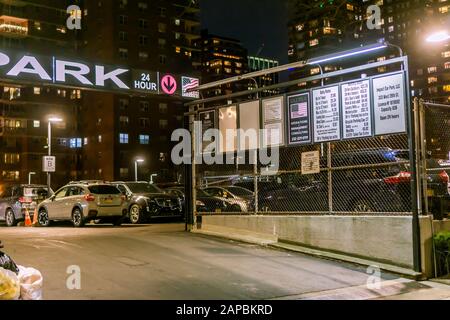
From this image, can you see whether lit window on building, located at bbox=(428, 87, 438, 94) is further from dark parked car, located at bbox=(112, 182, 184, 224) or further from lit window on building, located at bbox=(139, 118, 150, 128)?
dark parked car, located at bbox=(112, 182, 184, 224)

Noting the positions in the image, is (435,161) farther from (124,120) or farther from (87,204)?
(124,120)

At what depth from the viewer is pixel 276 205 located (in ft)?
54.6

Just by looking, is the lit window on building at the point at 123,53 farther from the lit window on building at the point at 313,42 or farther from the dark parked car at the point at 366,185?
the lit window on building at the point at 313,42

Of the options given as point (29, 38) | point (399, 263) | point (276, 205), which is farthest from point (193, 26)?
point (399, 263)

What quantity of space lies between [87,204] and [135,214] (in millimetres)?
2367

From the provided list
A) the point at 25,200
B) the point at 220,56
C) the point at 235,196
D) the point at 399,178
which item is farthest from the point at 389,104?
the point at 220,56

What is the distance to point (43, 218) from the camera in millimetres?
20375

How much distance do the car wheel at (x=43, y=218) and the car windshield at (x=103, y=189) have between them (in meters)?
2.60

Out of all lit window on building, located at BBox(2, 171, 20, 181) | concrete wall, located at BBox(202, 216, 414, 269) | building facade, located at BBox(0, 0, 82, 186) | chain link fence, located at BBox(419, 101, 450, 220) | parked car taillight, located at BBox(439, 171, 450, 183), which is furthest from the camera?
building facade, located at BBox(0, 0, 82, 186)

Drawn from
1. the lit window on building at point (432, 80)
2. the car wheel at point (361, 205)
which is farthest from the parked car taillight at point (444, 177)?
the lit window on building at point (432, 80)

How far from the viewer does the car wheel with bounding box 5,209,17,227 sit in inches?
893

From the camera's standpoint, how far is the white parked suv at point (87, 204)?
18500 millimetres

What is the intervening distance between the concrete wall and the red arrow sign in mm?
4846

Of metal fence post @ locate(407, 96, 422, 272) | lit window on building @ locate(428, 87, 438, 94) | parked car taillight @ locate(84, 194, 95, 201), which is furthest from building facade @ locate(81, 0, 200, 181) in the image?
lit window on building @ locate(428, 87, 438, 94)
